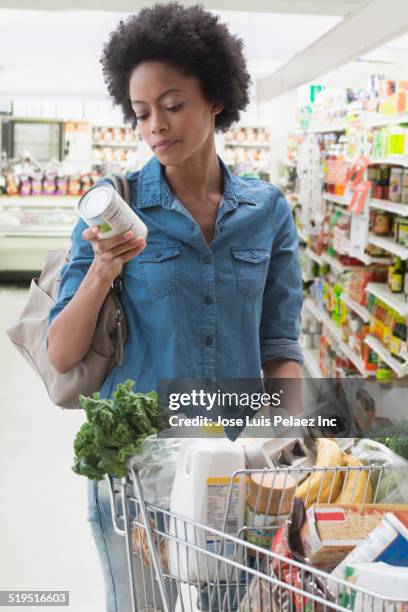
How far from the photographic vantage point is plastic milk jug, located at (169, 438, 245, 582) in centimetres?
104

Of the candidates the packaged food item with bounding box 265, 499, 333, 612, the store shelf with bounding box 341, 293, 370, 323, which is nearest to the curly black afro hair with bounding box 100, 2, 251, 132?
the packaged food item with bounding box 265, 499, 333, 612

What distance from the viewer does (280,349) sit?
6.13ft

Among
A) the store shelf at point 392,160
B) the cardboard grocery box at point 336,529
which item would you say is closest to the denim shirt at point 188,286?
the cardboard grocery box at point 336,529

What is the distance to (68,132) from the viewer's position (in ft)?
41.1

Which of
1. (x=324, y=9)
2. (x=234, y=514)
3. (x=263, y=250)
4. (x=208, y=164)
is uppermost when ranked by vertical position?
(x=324, y=9)

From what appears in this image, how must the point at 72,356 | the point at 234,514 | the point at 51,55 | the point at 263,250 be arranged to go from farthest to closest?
the point at 51,55 < the point at 263,250 < the point at 72,356 < the point at 234,514

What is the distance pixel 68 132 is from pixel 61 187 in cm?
126

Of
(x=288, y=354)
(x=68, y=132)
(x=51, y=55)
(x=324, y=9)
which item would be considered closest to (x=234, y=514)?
(x=288, y=354)

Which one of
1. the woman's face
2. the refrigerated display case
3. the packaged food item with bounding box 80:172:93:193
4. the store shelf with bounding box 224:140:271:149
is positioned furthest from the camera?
the store shelf with bounding box 224:140:271:149

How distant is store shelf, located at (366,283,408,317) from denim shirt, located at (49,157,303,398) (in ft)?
8.37

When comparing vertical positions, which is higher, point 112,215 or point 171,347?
point 112,215

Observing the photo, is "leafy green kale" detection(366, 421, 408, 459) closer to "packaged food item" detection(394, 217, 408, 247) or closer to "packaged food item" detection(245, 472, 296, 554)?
"packaged food item" detection(245, 472, 296, 554)

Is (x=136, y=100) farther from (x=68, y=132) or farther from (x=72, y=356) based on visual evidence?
(x=68, y=132)

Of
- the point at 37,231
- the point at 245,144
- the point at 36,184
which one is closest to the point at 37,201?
the point at 36,184
